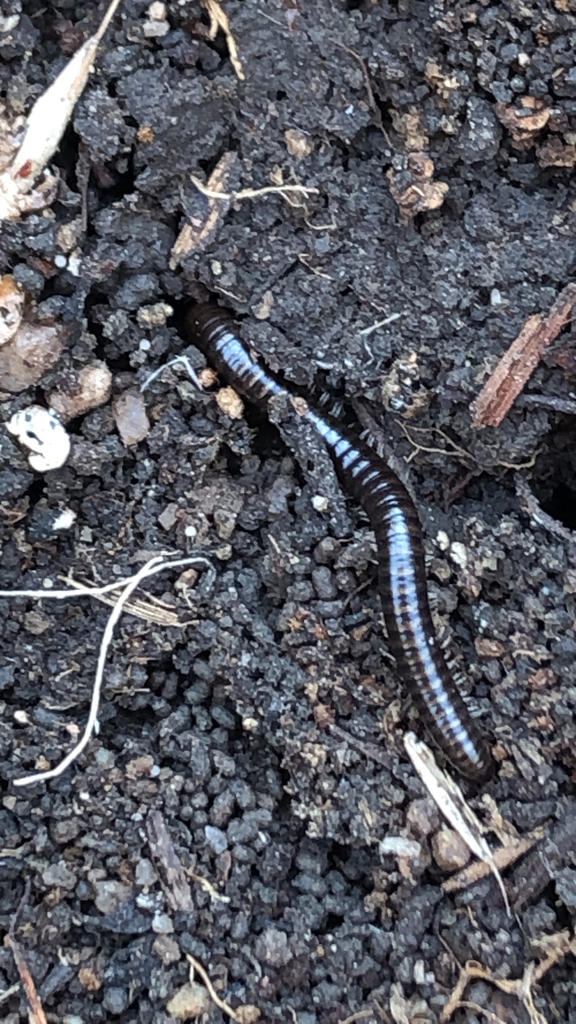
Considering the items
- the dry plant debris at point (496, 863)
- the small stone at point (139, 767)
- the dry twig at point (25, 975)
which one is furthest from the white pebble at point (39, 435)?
the dry plant debris at point (496, 863)

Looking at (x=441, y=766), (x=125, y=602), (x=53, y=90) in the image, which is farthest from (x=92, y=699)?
(x=53, y=90)

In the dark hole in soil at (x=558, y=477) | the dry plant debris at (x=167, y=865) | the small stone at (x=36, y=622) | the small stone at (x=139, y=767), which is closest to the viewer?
the dry plant debris at (x=167, y=865)

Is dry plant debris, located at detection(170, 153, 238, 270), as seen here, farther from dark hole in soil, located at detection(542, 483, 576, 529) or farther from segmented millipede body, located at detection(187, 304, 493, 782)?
dark hole in soil, located at detection(542, 483, 576, 529)

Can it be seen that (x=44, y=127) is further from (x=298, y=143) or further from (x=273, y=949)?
(x=273, y=949)

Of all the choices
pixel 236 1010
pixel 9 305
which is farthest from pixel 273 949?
pixel 9 305

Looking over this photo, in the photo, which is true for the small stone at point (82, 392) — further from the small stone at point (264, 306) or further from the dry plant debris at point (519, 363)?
the dry plant debris at point (519, 363)

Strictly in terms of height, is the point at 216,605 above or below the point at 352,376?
below

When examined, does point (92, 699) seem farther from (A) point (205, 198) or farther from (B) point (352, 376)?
(A) point (205, 198)
